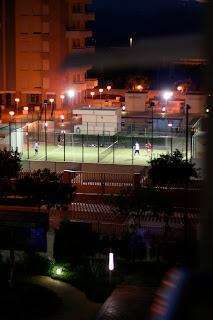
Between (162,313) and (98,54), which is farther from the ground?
(98,54)

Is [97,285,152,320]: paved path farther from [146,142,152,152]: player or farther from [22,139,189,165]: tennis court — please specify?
[146,142,152,152]: player

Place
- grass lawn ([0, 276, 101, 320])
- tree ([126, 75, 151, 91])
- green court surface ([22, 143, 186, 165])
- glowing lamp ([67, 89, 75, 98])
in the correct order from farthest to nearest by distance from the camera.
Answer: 1. tree ([126, 75, 151, 91])
2. glowing lamp ([67, 89, 75, 98])
3. green court surface ([22, 143, 186, 165])
4. grass lawn ([0, 276, 101, 320])

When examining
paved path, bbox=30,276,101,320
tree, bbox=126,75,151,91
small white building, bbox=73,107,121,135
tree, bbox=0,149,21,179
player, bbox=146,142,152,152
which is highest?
tree, bbox=126,75,151,91

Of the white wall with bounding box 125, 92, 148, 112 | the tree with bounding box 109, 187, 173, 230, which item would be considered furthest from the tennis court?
the white wall with bounding box 125, 92, 148, 112

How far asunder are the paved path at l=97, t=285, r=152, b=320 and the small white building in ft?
25.4

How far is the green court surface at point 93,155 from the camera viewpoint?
10302mm

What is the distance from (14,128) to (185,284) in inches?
429

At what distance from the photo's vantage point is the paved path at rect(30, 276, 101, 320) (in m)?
4.76

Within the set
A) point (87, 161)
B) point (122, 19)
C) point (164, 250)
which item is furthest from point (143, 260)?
Answer: point (122, 19)

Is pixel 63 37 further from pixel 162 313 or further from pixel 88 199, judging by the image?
pixel 162 313

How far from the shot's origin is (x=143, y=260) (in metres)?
6.13

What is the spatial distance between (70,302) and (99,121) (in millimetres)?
7344

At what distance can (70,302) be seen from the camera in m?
5.09

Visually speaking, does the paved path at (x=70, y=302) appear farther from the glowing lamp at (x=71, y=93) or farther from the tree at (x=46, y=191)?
the glowing lamp at (x=71, y=93)
